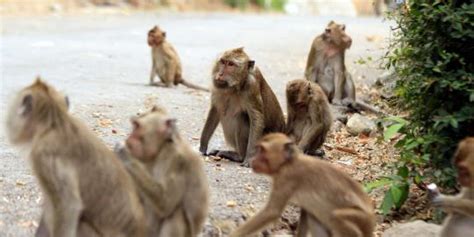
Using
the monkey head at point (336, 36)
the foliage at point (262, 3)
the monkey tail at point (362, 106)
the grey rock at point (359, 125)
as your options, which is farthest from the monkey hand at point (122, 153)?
the foliage at point (262, 3)

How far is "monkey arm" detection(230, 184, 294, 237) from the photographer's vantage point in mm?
6086

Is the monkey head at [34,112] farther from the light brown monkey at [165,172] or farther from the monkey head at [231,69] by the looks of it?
the monkey head at [231,69]

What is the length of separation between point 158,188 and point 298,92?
13.6 feet

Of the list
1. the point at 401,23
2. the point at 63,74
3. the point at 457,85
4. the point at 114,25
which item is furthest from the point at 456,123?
the point at 114,25

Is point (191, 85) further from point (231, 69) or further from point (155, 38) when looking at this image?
point (231, 69)

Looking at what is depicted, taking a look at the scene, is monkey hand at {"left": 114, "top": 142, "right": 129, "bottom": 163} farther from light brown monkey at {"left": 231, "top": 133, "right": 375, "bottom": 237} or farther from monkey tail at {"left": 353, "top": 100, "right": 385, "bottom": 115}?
monkey tail at {"left": 353, "top": 100, "right": 385, "bottom": 115}

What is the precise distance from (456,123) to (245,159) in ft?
7.72

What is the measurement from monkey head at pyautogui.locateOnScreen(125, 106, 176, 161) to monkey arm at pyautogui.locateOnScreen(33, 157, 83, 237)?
472mm

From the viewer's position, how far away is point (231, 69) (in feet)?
29.4

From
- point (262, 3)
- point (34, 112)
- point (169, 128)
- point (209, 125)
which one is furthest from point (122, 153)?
point (262, 3)

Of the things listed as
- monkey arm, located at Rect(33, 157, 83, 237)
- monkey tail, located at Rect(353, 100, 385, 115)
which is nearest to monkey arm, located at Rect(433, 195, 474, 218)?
monkey arm, located at Rect(33, 157, 83, 237)

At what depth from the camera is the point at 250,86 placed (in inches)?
359

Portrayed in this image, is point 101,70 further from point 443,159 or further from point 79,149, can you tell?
point 79,149

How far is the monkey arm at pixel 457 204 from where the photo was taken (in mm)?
6234
